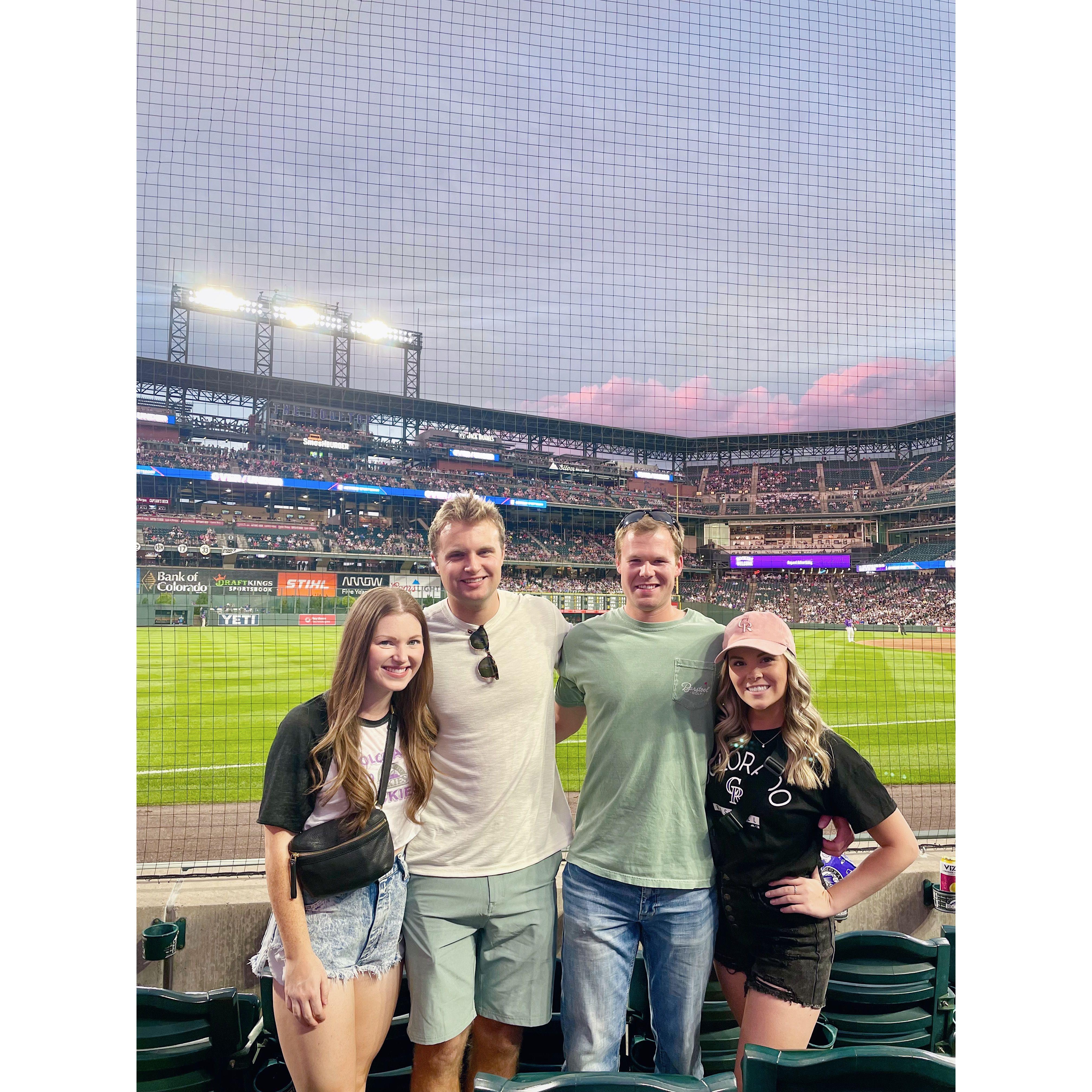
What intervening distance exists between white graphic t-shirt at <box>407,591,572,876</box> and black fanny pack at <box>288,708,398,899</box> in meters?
0.10

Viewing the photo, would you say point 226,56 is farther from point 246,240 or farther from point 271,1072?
point 271,1072

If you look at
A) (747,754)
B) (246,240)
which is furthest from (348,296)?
(747,754)

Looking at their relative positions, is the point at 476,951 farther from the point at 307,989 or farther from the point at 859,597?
the point at 859,597

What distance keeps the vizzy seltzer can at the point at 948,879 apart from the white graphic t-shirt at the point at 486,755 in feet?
4.01

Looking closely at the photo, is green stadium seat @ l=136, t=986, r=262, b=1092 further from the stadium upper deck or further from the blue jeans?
the stadium upper deck

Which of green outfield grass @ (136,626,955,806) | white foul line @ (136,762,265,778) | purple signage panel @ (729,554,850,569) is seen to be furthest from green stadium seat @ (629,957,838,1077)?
purple signage panel @ (729,554,850,569)

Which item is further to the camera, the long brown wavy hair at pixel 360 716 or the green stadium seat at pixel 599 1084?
the long brown wavy hair at pixel 360 716

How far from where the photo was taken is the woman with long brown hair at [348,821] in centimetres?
118

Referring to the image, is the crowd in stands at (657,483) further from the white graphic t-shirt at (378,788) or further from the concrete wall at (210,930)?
the white graphic t-shirt at (378,788)

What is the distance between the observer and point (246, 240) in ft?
7.23

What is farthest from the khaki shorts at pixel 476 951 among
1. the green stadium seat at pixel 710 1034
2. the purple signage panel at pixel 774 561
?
the purple signage panel at pixel 774 561

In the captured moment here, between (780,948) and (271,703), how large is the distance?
6.22m
